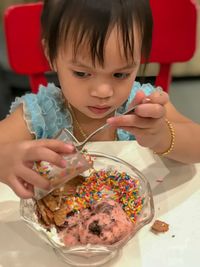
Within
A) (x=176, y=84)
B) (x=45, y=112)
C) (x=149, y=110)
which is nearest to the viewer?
(x=149, y=110)

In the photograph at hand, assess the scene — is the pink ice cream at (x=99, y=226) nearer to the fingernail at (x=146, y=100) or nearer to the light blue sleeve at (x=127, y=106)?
the fingernail at (x=146, y=100)

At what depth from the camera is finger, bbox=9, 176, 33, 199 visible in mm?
730

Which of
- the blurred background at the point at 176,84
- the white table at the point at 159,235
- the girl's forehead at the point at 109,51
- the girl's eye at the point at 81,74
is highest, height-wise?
the girl's forehead at the point at 109,51

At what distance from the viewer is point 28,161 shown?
30.0 inches

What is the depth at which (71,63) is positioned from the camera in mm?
921

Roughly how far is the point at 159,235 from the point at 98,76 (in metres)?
0.36

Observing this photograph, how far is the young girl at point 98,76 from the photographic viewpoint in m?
0.77

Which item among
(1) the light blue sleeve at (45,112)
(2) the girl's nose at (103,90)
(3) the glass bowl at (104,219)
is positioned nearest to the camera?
(3) the glass bowl at (104,219)

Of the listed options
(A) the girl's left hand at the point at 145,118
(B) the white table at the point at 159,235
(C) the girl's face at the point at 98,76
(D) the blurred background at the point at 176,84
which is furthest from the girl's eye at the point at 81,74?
(D) the blurred background at the point at 176,84

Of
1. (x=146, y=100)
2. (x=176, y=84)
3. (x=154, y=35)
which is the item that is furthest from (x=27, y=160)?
(x=176, y=84)

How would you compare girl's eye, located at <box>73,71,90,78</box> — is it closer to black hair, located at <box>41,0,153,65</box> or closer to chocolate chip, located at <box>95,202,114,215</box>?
black hair, located at <box>41,0,153,65</box>

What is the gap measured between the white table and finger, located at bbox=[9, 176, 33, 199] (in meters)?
0.11

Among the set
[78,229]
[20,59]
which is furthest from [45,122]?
[78,229]

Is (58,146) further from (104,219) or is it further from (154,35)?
(154,35)
